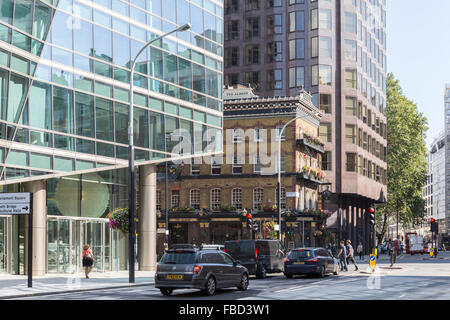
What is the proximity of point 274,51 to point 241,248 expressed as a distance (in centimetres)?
4762

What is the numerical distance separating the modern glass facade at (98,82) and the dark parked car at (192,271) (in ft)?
28.4

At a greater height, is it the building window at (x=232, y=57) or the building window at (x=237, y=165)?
the building window at (x=232, y=57)

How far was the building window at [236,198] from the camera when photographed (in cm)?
6650

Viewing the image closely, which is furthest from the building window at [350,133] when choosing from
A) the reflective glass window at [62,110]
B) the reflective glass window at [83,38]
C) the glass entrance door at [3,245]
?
the glass entrance door at [3,245]

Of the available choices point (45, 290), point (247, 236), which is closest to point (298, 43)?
point (247, 236)

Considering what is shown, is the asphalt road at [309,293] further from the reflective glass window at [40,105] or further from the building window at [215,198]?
the building window at [215,198]

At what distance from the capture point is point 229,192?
6688 centimetres

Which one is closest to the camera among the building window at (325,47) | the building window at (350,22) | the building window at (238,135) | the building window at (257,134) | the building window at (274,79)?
the building window at (257,134)

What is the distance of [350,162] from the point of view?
7638 centimetres

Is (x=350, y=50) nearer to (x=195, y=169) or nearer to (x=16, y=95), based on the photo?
(x=195, y=169)

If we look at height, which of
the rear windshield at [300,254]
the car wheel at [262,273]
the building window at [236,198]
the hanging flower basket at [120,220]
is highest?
the building window at [236,198]

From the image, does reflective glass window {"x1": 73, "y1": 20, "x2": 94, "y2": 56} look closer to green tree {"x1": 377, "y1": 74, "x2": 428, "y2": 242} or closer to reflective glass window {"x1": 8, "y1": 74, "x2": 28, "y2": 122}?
reflective glass window {"x1": 8, "y1": 74, "x2": 28, "y2": 122}
